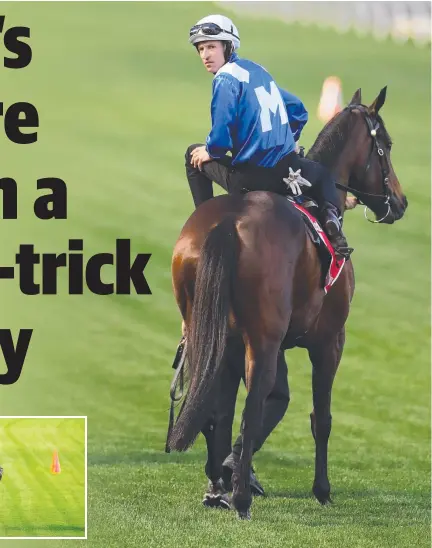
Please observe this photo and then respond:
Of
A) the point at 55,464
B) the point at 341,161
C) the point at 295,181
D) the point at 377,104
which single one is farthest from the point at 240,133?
the point at 55,464

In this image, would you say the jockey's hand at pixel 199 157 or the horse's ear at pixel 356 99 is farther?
the horse's ear at pixel 356 99

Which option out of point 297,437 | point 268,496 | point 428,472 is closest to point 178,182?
point 297,437

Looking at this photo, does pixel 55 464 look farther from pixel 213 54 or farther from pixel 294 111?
pixel 213 54

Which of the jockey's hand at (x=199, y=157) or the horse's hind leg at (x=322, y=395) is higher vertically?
the jockey's hand at (x=199, y=157)

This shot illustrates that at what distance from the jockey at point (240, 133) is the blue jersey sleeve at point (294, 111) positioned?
31 cm

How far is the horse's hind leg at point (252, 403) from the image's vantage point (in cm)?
708

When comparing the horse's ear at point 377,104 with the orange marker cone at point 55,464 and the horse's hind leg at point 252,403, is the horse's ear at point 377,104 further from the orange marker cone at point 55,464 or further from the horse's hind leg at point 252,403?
the orange marker cone at point 55,464

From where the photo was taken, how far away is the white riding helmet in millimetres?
7406

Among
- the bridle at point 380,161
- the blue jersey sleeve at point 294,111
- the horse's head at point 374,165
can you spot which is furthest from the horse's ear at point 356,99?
the blue jersey sleeve at point 294,111

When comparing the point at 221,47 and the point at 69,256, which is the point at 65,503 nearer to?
the point at 69,256

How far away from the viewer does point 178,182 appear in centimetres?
1376

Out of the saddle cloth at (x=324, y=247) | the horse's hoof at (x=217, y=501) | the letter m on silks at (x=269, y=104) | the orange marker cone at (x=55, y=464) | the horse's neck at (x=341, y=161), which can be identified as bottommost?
the orange marker cone at (x=55, y=464)

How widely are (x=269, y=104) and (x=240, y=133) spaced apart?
25cm

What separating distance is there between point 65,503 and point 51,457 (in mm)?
454
